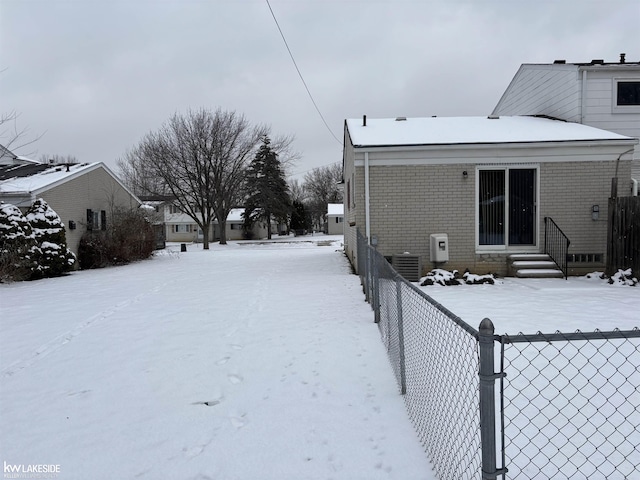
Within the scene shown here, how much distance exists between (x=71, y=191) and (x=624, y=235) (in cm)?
1675

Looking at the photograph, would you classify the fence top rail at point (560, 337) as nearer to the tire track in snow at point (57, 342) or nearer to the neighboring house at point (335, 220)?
the tire track in snow at point (57, 342)

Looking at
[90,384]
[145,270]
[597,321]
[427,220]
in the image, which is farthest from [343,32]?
[90,384]

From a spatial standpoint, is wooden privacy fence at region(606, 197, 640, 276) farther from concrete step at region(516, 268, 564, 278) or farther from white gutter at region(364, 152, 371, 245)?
white gutter at region(364, 152, 371, 245)

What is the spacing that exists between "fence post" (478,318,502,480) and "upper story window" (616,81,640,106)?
14.1m

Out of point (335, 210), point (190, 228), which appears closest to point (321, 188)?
point (335, 210)

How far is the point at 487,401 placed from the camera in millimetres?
1738

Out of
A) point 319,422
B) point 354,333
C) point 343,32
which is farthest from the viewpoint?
point 343,32

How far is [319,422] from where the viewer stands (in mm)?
3189

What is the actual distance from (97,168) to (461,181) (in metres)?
14.4

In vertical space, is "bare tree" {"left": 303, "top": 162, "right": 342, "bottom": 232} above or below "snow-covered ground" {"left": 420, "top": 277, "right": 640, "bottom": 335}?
above

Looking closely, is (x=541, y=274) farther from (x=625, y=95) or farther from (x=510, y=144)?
(x=625, y=95)

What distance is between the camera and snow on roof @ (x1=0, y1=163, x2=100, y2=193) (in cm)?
1287

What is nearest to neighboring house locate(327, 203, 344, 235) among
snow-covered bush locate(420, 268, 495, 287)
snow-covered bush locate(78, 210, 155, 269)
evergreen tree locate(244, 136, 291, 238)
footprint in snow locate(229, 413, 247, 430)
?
evergreen tree locate(244, 136, 291, 238)

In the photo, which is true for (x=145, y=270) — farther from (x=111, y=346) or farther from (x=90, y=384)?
(x=90, y=384)
